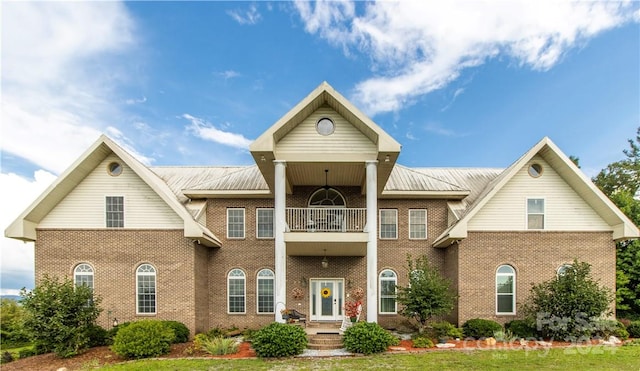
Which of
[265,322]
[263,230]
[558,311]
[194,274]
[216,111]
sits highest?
[216,111]

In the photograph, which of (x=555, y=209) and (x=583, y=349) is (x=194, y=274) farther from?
(x=555, y=209)

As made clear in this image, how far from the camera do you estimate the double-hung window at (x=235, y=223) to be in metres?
17.7

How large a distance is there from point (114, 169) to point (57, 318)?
5.97 metres

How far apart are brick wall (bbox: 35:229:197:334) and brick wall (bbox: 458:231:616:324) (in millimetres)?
11372

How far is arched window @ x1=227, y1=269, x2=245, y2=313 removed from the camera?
681 inches

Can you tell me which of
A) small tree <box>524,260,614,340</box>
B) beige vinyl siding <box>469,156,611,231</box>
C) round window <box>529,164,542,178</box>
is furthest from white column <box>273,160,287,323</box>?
round window <box>529,164,542,178</box>

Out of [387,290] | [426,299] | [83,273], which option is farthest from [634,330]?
[83,273]

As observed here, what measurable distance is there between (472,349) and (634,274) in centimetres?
1302

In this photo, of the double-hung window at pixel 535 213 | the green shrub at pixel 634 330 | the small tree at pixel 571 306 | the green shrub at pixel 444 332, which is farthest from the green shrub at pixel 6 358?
the green shrub at pixel 634 330

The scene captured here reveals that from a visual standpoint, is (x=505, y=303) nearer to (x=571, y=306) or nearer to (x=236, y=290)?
(x=571, y=306)

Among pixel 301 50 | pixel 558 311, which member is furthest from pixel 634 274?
pixel 301 50

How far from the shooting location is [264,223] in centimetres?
1781

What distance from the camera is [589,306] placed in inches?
541

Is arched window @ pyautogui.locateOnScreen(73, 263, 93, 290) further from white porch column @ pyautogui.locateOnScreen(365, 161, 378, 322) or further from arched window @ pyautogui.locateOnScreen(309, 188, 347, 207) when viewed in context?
white porch column @ pyautogui.locateOnScreen(365, 161, 378, 322)
